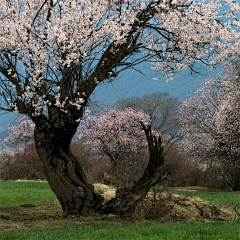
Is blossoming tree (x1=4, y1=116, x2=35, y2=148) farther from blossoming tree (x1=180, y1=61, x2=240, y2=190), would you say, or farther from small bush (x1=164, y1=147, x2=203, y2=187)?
blossoming tree (x1=180, y1=61, x2=240, y2=190)

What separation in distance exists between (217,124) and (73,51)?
24754 millimetres

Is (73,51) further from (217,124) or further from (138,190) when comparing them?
(217,124)

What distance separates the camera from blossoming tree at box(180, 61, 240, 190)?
30625mm

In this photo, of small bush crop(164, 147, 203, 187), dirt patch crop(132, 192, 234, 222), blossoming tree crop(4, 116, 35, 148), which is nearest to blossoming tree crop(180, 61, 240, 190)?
→ small bush crop(164, 147, 203, 187)

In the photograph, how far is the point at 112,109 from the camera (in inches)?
1805

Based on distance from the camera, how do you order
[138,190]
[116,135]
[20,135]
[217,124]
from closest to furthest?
[138,190]
[217,124]
[116,135]
[20,135]

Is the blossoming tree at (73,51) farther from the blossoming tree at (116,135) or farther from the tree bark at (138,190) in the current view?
the blossoming tree at (116,135)

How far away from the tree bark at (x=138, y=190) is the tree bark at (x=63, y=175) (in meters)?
0.52

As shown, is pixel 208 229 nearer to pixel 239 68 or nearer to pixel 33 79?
pixel 33 79

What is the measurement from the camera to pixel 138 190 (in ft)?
36.0

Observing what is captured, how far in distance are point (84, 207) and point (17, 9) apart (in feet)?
18.2

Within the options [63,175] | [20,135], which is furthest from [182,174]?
[63,175]

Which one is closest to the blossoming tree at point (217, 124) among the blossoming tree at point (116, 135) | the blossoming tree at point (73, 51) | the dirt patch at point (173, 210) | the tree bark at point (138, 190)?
the blossoming tree at point (116, 135)

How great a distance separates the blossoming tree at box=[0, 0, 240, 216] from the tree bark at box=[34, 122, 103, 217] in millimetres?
26
